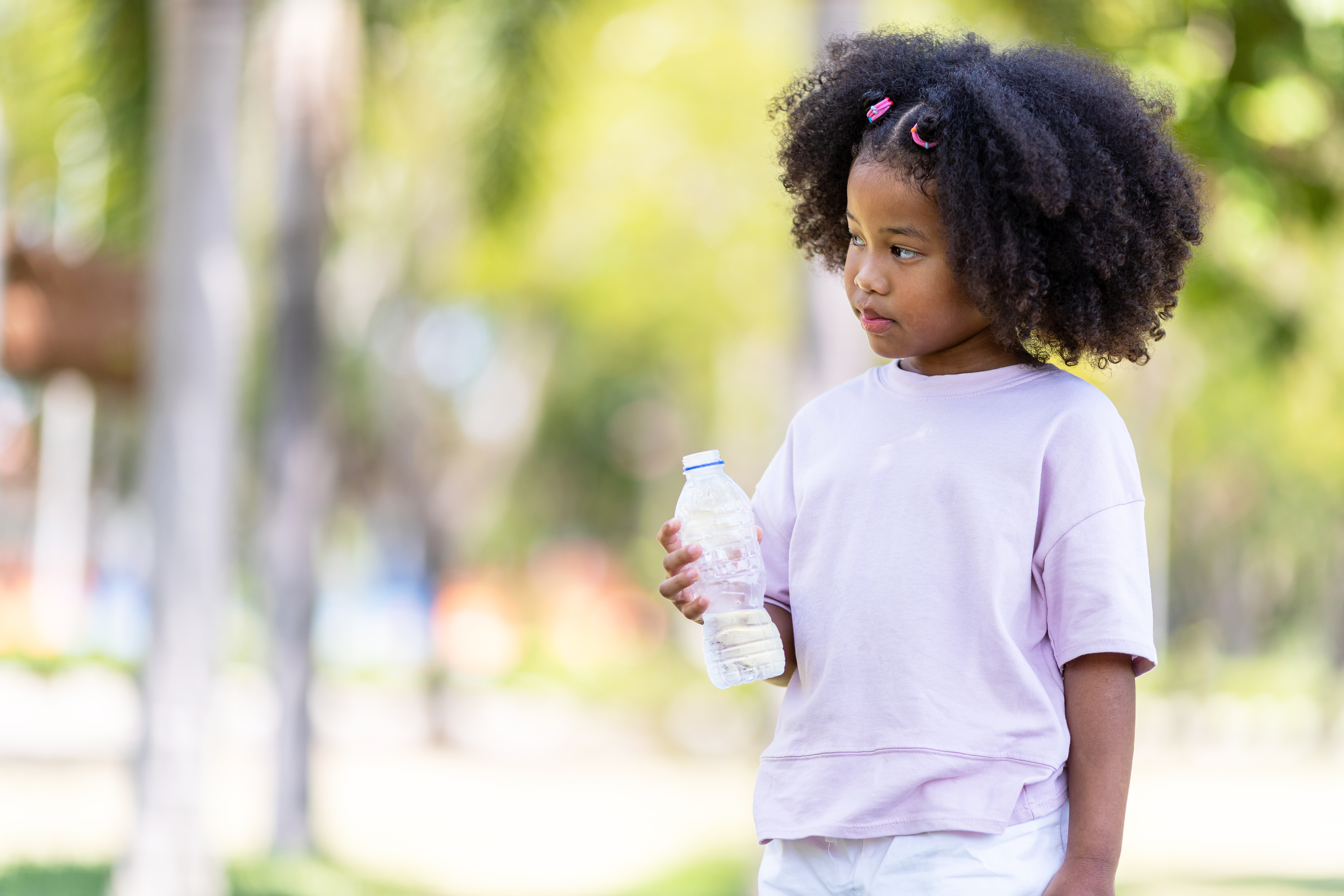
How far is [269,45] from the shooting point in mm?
9992

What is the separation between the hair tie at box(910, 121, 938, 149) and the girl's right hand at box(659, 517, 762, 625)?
58cm

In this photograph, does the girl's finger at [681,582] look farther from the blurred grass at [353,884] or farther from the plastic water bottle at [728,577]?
the blurred grass at [353,884]

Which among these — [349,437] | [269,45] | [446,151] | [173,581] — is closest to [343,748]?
[446,151]

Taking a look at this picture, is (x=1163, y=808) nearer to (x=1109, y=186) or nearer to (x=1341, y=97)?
(x=1341, y=97)

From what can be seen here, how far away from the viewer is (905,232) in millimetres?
1968

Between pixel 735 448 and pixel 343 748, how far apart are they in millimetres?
9834

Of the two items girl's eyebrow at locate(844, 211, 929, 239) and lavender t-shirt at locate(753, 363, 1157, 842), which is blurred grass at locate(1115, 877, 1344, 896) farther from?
girl's eyebrow at locate(844, 211, 929, 239)

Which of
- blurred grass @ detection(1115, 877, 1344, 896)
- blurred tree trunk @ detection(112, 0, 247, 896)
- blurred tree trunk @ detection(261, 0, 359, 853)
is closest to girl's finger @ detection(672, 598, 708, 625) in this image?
blurred tree trunk @ detection(112, 0, 247, 896)

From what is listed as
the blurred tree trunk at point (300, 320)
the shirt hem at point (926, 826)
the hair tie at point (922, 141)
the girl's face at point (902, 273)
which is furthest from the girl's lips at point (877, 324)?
the blurred tree trunk at point (300, 320)

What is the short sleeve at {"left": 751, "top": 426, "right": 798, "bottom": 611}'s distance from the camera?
2133 mm

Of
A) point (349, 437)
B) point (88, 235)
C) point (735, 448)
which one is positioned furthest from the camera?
point (349, 437)

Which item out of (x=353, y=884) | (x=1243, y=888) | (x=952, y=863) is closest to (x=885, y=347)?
(x=952, y=863)

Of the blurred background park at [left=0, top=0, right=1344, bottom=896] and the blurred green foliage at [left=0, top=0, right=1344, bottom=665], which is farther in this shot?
the blurred green foliage at [left=0, top=0, right=1344, bottom=665]

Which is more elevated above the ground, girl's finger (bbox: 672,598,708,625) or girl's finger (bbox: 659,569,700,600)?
girl's finger (bbox: 659,569,700,600)
